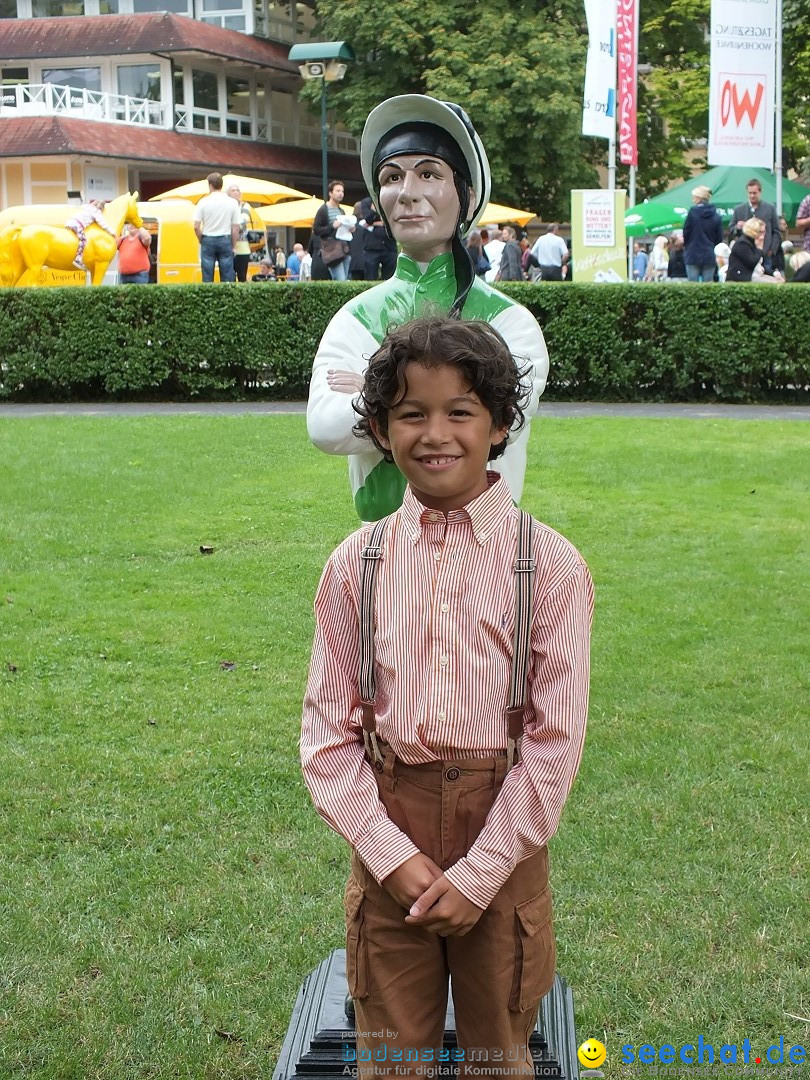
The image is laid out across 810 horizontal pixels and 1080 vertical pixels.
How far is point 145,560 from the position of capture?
293 inches

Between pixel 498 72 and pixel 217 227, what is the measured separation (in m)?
17.7

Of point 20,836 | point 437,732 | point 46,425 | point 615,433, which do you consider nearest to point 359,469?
point 437,732

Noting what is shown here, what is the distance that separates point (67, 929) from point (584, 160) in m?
32.8

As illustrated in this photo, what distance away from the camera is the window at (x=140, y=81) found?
115 ft

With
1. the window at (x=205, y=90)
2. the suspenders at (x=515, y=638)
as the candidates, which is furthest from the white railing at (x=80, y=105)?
the suspenders at (x=515, y=638)

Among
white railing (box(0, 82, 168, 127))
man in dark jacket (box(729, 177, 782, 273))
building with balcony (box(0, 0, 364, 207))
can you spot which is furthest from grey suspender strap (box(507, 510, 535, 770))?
white railing (box(0, 82, 168, 127))

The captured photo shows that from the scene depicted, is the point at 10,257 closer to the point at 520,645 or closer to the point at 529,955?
the point at 520,645

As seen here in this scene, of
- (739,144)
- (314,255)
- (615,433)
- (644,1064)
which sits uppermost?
(739,144)

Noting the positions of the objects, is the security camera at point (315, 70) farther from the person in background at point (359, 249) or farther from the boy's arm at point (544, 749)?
the boy's arm at point (544, 749)

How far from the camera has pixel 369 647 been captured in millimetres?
2256

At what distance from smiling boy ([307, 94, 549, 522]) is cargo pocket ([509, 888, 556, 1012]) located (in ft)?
3.30

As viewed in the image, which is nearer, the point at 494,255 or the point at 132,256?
the point at 132,256

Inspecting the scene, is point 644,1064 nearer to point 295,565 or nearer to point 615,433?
point 295,565

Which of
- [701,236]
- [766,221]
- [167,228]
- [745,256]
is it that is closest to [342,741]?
[745,256]
